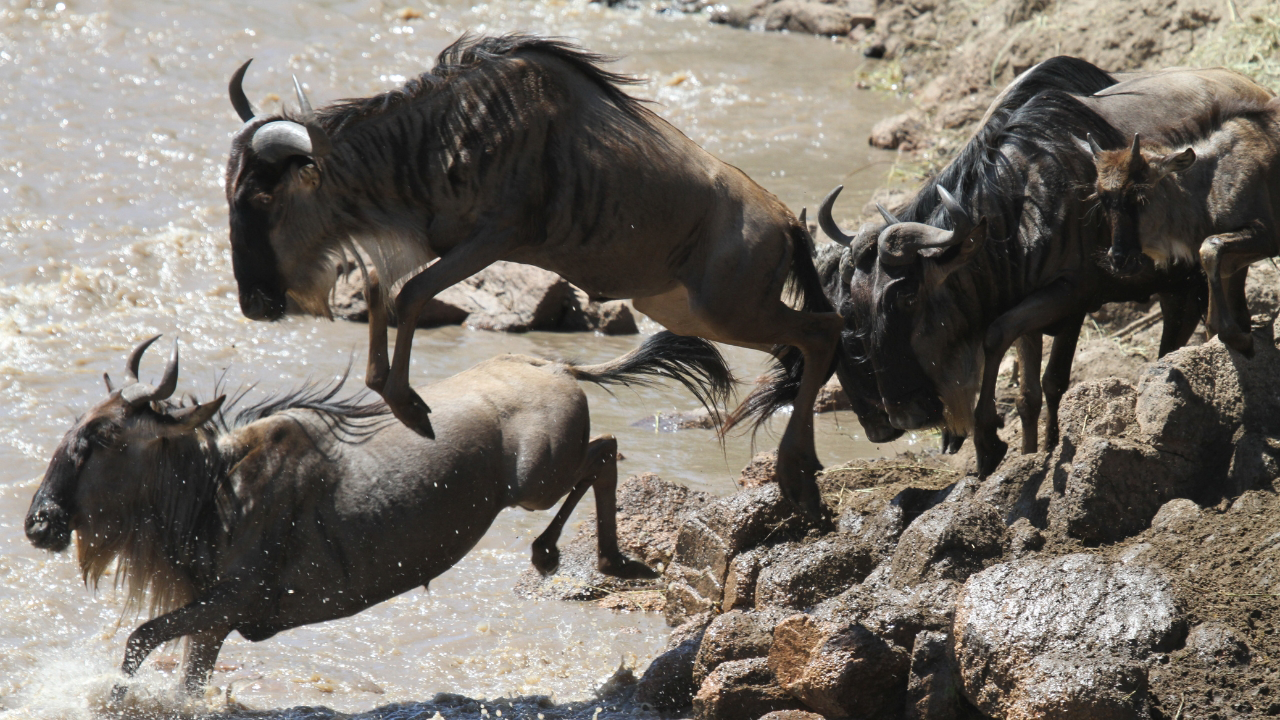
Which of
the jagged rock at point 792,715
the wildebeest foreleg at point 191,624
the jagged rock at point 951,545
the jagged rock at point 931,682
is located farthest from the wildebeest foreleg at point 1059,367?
the wildebeest foreleg at point 191,624

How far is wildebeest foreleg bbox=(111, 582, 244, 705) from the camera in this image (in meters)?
4.45

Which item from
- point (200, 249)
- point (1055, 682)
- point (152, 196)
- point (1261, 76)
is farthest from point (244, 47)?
point (1055, 682)

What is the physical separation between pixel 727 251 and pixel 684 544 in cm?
153

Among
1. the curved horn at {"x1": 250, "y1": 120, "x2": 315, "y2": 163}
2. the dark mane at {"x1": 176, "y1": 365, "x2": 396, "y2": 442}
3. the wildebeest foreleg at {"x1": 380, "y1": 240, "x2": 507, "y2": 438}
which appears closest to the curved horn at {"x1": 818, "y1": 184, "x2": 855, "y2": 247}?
the wildebeest foreleg at {"x1": 380, "y1": 240, "x2": 507, "y2": 438}

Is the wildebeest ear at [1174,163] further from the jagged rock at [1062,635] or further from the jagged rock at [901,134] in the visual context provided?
the jagged rock at [901,134]

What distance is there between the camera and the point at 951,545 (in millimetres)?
4371

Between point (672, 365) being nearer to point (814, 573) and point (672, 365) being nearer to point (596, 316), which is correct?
point (814, 573)

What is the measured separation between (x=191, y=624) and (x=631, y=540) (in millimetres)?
2272

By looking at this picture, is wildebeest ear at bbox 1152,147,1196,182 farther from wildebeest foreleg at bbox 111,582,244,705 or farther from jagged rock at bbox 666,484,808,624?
wildebeest foreleg at bbox 111,582,244,705

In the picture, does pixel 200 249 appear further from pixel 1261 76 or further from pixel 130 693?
pixel 1261 76

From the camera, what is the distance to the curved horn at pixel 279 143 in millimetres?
3879

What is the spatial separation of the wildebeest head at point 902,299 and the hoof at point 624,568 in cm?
133

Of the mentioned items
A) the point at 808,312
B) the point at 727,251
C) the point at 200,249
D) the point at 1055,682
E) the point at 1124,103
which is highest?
the point at 1124,103

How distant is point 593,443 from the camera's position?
5359 millimetres
